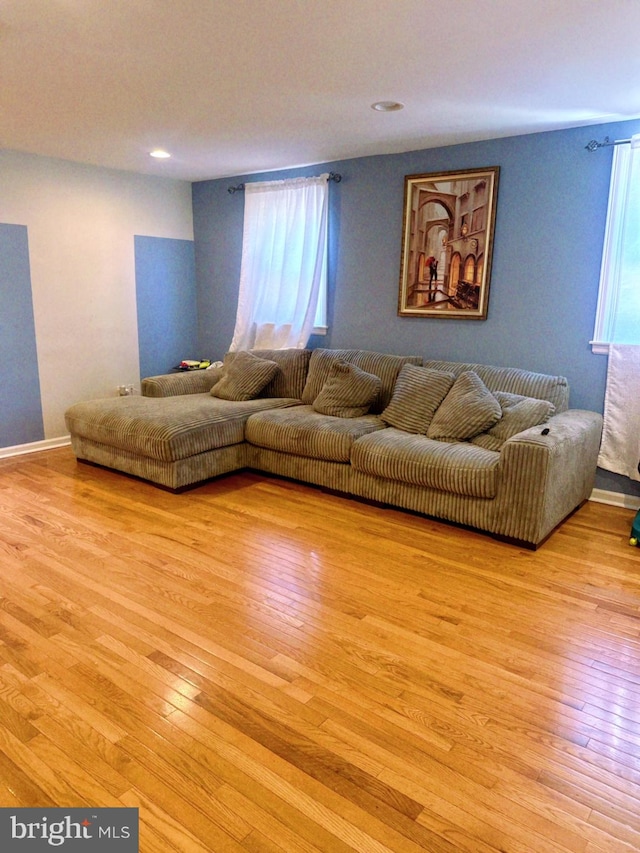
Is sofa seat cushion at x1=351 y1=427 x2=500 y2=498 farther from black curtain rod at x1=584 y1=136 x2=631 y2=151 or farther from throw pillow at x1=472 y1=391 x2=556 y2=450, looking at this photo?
black curtain rod at x1=584 y1=136 x2=631 y2=151

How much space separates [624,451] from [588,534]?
682mm

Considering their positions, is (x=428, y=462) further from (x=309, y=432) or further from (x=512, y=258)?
(x=512, y=258)

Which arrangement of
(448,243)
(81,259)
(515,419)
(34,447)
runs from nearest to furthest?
(515,419) → (448,243) → (34,447) → (81,259)

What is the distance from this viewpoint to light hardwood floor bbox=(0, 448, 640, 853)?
151 cm

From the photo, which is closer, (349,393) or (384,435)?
(384,435)

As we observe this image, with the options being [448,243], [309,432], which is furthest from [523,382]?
[309,432]

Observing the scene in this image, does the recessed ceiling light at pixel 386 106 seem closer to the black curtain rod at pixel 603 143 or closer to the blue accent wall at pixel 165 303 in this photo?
the black curtain rod at pixel 603 143

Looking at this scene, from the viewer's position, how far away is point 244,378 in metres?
4.70

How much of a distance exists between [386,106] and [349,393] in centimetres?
184

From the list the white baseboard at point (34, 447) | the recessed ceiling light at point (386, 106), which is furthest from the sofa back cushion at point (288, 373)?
the recessed ceiling light at point (386, 106)

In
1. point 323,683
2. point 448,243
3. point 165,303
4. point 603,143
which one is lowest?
point 323,683

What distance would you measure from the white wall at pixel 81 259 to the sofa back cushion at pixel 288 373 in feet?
3.94

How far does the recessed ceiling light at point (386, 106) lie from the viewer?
125 inches

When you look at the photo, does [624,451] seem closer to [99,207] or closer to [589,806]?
[589,806]
